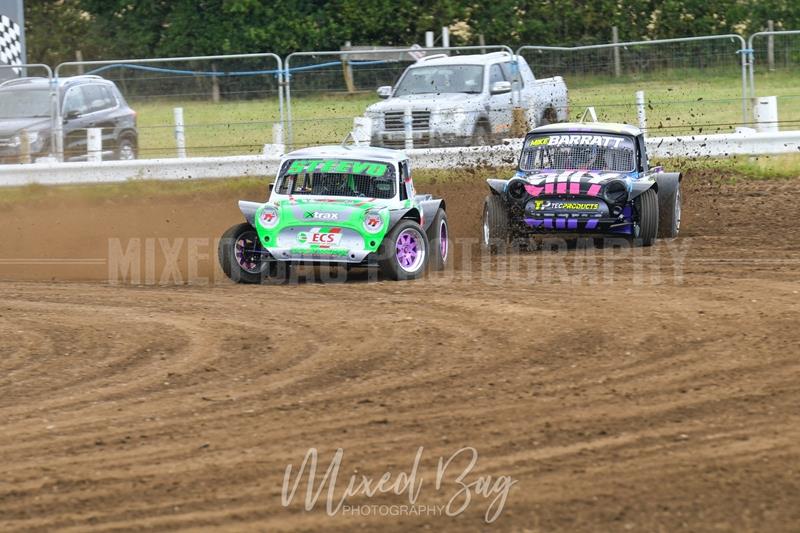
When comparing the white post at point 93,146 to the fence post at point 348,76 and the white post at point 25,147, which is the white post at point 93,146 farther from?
the fence post at point 348,76

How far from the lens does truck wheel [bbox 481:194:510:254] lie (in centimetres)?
1326

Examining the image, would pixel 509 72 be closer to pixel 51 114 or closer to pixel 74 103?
pixel 74 103

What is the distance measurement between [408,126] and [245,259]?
651 centimetres

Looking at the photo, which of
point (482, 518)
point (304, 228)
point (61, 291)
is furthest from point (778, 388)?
point (61, 291)

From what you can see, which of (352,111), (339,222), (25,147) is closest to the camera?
(339,222)

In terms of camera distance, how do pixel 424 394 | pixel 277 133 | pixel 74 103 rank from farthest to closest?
1. pixel 277 133
2. pixel 74 103
3. pixel 424 394

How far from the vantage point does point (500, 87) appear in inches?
704

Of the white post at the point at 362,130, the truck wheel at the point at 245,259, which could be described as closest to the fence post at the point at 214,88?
the white post at the point at 362,130

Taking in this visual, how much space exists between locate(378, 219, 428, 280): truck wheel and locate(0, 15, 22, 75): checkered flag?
45.8 ft

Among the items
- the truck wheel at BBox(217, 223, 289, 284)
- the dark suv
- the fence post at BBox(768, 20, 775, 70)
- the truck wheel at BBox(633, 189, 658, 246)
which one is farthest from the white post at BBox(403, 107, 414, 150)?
the truck wheel at BBox(217, 223, 289, 284)

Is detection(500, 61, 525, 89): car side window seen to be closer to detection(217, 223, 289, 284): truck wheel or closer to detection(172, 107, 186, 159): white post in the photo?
detection(172, 107, 186, 159): white post

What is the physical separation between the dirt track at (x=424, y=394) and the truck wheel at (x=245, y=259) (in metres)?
0.31

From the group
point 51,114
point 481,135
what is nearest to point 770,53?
point 481,135

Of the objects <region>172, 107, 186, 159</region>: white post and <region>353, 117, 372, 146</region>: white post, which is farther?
<region>172, 107, 186, 159</region>: white post
